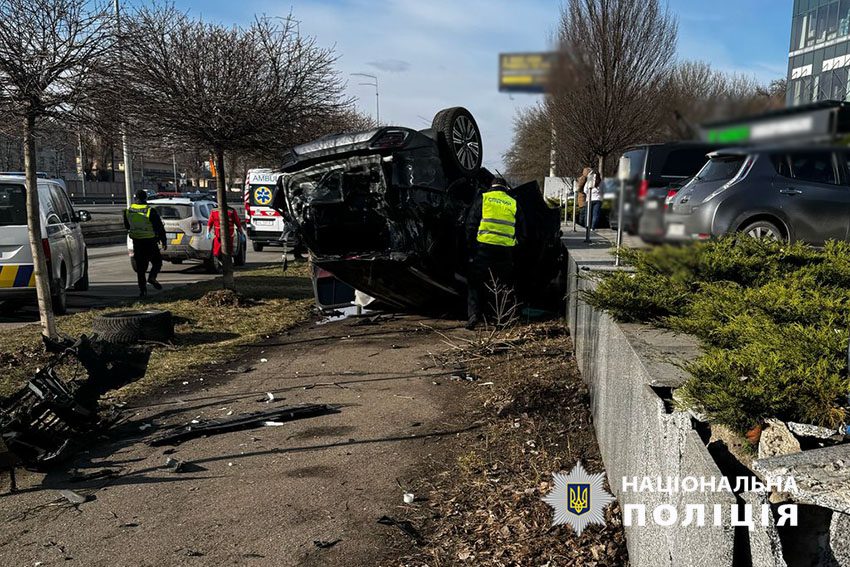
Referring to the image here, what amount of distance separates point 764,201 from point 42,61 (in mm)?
7610

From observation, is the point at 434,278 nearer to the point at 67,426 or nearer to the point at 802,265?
the point at 67,426

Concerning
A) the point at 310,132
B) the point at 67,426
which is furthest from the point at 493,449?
the point at 310,132

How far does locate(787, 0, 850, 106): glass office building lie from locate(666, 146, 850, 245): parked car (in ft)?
0.58

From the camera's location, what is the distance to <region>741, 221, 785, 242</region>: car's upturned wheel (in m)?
2.16

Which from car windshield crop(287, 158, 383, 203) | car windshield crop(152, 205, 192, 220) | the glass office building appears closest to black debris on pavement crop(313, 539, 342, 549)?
the glass office building

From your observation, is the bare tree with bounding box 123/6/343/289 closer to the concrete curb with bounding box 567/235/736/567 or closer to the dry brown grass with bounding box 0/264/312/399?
the dry brown grass with bounding box 0/264/312/399

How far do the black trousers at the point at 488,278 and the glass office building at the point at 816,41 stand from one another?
6944 millimetres

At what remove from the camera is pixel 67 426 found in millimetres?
5270

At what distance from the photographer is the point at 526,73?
4.10ft

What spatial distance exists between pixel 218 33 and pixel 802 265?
9815 mm

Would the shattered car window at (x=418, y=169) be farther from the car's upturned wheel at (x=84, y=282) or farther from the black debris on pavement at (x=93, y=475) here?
the car's upturned wheel at (x=84, y=282)

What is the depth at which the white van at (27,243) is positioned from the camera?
10094 mm

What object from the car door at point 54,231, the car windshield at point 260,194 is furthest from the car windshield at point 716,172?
the car windshield at point 260,194

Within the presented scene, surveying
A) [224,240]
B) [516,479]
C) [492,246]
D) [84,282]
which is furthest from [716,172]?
[84,282]
